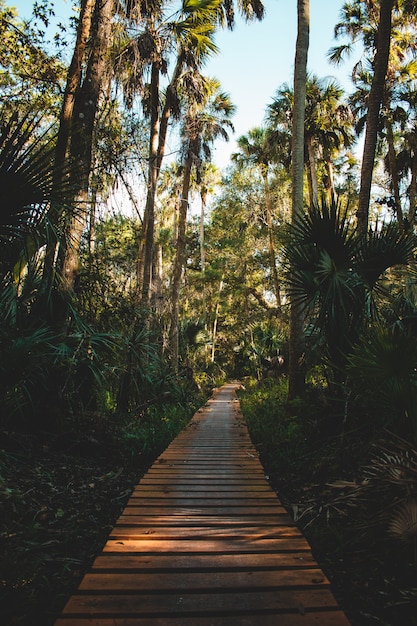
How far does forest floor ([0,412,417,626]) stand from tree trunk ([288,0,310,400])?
9.68 ft

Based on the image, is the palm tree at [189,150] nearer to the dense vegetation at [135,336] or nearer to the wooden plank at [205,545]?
the dense vegetation at [135,336]

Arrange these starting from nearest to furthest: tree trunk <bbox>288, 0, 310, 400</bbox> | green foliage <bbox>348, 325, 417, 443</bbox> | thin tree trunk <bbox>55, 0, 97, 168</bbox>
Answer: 1. green foliage <bbox>348, 325, 417, 443</bbox>
2. thin tree trunk <bbox>55, 0, 97, 168</bbox>
3. tree trunk <bbox>288, 0, 310, 400</bbox>

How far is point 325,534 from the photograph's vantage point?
314cm

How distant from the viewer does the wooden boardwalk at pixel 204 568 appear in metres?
1.77

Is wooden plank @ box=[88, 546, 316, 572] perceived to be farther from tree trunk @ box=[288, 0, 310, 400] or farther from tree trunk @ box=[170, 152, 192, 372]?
tree trunk @ box=[170, 152, 192, 372]

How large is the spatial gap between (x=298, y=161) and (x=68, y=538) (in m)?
7.16

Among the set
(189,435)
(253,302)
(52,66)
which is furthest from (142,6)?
(253,302)

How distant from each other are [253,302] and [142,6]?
25.5m

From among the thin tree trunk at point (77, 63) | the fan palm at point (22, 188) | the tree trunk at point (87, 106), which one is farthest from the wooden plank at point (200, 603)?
the thin tree trunk at point (77, 63)

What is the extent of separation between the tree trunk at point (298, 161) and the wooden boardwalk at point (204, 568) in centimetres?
384

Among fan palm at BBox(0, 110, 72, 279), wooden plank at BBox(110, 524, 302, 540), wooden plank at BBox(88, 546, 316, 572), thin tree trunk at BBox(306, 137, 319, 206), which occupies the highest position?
thin tree trunk at BBox(306, 137, 319, 206)

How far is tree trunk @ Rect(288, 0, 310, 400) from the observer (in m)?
7.49

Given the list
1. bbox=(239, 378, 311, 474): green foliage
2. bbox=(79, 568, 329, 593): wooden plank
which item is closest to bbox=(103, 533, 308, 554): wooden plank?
bbox=(79, 568, 329, 593): wooden plank

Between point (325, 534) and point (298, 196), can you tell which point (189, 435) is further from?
point (298, 196)
